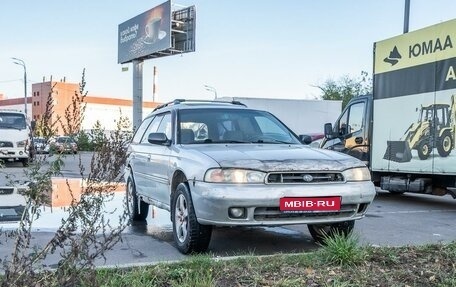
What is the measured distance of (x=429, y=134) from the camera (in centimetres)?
935

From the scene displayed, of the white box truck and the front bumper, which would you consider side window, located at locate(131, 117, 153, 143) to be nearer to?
the front bumper

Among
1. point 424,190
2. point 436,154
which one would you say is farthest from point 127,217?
point 424,190

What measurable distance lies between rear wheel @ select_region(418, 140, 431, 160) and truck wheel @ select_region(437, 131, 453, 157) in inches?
9.8

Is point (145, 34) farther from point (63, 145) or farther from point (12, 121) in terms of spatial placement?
point (63, 145)

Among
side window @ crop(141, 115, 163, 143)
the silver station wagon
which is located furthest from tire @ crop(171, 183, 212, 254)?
side window @ crop(141, 115, 163, 143)

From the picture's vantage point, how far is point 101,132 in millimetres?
3479

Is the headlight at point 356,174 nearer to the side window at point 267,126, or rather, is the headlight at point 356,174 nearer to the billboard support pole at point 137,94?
the side window at point 267,126

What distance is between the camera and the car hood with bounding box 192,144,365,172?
5156 mm

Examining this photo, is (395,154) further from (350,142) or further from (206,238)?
(206,238)

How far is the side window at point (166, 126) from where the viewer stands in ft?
22.0

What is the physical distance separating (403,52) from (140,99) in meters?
31.5

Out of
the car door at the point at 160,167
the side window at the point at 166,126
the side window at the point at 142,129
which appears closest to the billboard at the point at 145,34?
the side window at the point at 142,129

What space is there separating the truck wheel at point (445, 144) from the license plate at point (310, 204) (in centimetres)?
446

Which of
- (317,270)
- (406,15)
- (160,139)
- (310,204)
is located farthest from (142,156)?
(406,15)
